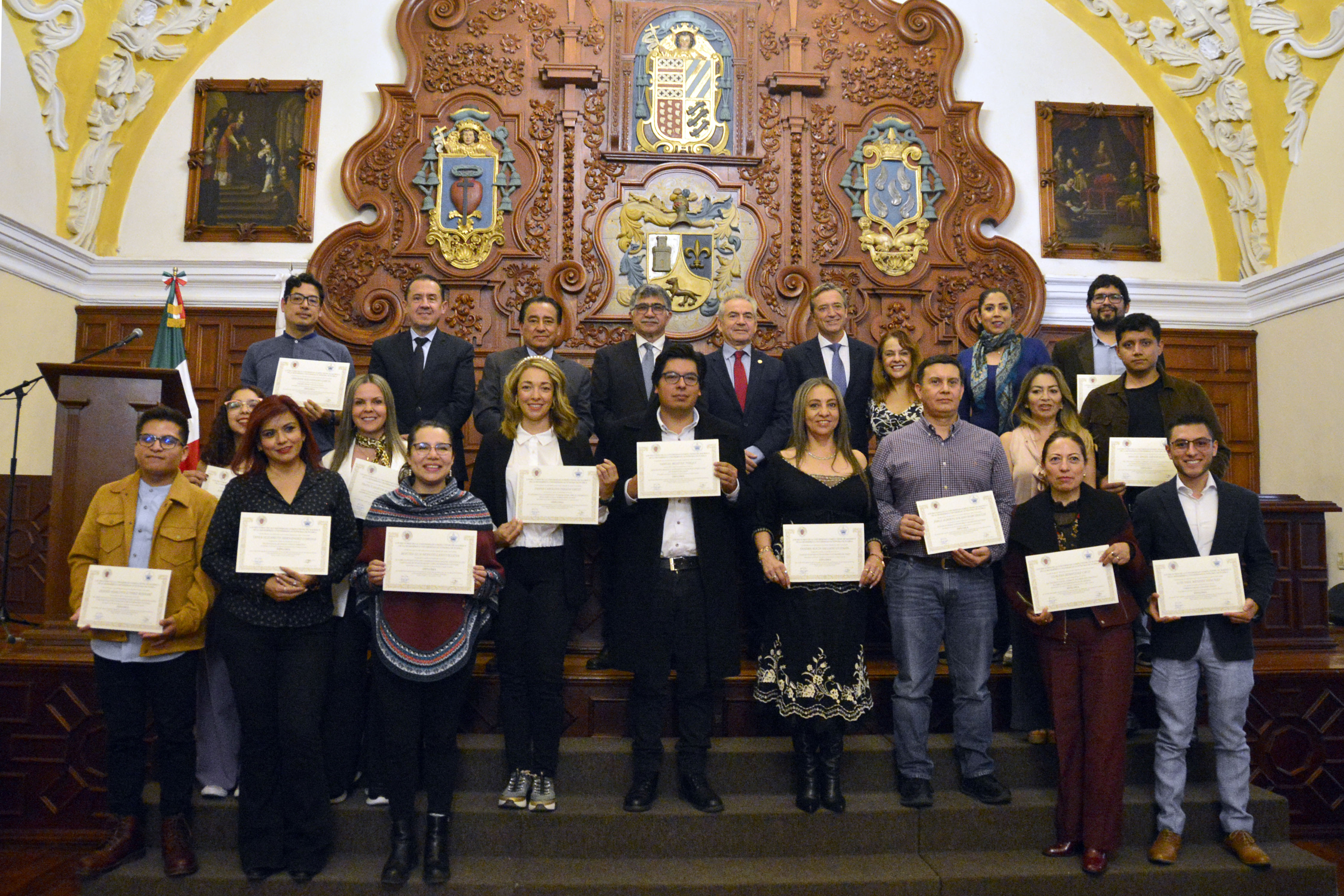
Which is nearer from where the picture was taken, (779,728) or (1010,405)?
(779,728)

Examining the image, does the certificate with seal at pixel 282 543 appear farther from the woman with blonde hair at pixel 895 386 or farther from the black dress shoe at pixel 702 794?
the woman with blonde hair at pixel 895 386

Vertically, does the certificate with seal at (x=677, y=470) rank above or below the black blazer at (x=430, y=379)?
below

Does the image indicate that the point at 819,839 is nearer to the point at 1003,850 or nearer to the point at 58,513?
the point at 1003,850

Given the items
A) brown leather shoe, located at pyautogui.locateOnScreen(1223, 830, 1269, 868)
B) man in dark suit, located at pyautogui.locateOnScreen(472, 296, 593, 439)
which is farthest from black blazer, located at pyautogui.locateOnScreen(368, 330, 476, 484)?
brown leather shoe, located at pyautogui.locateOnScreen(1223, 830, 1269, 868)

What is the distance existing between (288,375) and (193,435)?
160 centimetres

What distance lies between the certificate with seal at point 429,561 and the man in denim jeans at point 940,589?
5.67 ft

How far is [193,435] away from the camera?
17.8 ft

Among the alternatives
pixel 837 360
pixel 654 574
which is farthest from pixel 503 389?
pixel 837 360

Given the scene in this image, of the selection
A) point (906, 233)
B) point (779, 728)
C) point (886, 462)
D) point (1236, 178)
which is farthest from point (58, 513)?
point (1236, 178)

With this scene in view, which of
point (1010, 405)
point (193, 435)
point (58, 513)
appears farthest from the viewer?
point (193, 435)

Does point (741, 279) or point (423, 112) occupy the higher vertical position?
point (423, 112)

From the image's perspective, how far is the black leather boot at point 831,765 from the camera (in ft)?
12.1

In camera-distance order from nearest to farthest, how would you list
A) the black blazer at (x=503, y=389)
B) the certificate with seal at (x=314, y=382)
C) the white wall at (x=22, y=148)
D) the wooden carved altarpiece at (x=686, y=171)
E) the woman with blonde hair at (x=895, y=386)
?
the certificate with seal at (x=314, y=382) < the woman with blonde hair at (x=895, y=386) < the black blazer at (x=503, y=389) < the white wall at (x=22, y=148) < the wooden carved altarpiece at (x=686, y=171)

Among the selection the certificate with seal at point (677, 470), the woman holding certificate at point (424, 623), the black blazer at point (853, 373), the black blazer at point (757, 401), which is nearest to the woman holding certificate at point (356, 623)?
the woman holding certificate at point (424, 623)
